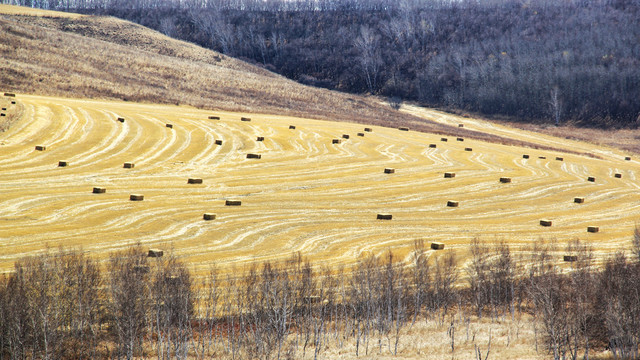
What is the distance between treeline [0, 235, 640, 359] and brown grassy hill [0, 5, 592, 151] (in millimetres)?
66687

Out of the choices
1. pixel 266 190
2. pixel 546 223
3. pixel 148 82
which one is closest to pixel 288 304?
pixel 266 190

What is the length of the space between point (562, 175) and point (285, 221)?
42049mm

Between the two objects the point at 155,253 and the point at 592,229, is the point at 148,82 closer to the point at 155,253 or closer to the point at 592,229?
the point at 155,253

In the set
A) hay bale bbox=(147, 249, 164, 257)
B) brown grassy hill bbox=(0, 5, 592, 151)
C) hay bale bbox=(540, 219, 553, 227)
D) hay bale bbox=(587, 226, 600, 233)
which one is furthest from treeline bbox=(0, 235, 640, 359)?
brown grassy hill bbox=(0, 5, 592, 151)

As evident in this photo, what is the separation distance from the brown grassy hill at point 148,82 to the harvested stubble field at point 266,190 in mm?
11089

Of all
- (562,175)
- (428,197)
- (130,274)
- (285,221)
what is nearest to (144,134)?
(285,221)

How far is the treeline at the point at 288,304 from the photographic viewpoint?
1382 inches

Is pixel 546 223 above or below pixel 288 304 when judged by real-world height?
above

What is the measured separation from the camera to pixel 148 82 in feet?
392

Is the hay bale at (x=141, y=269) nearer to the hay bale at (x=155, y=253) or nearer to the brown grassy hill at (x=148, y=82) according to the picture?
the hay bale at (x=155, y=253)

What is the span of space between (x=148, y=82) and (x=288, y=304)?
292 ft

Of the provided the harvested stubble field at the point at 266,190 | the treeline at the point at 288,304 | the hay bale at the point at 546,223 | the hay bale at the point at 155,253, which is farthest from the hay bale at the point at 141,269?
the hay bale at the point at 546,223

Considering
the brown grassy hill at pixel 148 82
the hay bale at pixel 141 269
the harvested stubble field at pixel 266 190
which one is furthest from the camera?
the brown grassy hill at pixel 148 82

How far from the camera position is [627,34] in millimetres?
190500
